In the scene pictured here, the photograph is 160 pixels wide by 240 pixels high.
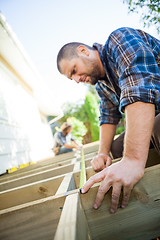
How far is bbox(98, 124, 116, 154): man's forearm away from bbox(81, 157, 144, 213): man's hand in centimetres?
97

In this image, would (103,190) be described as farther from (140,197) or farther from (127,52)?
(127,52)

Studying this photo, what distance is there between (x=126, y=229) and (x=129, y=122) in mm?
626

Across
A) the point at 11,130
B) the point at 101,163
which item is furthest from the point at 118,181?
the point at 11,130

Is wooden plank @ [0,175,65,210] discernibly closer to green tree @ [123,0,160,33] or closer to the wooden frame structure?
the wooden frame structure

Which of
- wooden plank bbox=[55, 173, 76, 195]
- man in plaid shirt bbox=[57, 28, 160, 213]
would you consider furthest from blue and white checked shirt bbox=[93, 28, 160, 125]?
wooden plank bbox=[55, 173, 76, 195]

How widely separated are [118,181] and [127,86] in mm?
687

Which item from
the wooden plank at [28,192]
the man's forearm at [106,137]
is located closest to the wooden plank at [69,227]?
the wooden plank at [28,192]

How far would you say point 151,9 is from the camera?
5.08m

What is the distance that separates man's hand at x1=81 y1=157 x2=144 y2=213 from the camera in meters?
0.84

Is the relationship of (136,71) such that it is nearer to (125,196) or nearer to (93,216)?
(125,196)

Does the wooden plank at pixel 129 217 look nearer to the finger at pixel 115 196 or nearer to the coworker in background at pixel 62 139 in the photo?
the finger at pixel 115 196

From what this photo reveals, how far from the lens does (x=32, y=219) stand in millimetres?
773

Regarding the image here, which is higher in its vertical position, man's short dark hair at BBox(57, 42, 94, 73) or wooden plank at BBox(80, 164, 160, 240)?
man's short dark hair at BBox(57, 42, 94, 73)

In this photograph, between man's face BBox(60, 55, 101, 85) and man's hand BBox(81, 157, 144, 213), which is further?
man's face BBox(60, 55, 101, 85)
